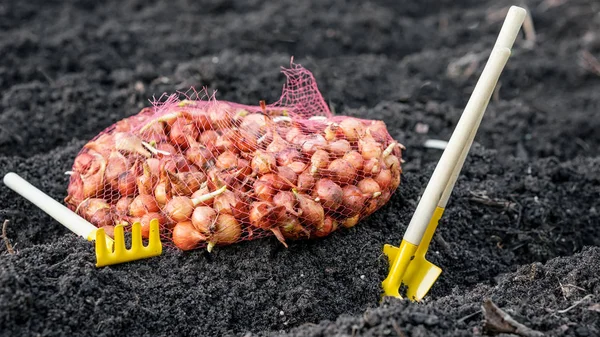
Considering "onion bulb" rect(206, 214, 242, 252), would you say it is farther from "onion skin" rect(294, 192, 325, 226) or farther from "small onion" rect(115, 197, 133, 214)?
"small onion" rect(115, 197, 133, 214)

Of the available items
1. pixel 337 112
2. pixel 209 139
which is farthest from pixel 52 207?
pixel 337 112

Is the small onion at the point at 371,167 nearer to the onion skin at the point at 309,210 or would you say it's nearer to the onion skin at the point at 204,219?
the onion skin at the point at 309,210

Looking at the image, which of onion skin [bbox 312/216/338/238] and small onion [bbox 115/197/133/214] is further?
small onion [bbox 115/197/133/214]

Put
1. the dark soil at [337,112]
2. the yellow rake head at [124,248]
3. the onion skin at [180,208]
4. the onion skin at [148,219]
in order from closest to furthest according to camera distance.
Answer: the dark soil at [337,112] → the yellow rake head at [124,248] → the onion skin at [180,208] → the onion skin at [148,219]

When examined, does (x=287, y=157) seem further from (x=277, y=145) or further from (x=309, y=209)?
(x=309, y=209)

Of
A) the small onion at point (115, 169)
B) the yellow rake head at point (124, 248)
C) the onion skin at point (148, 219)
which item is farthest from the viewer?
the small onion at point (115, 169)

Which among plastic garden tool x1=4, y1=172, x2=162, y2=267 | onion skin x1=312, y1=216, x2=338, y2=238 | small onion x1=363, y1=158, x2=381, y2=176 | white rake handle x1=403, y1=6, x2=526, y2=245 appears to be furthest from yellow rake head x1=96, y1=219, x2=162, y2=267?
white rake handle x1=403, y1=6, x2=526, y2=245

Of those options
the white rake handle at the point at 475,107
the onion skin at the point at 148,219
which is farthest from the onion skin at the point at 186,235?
the white rake handle at the point at 475,107
